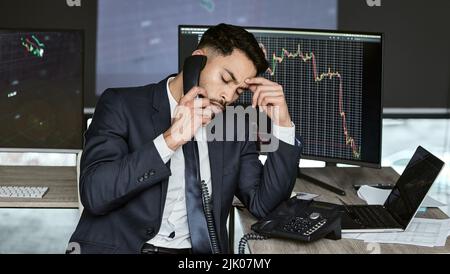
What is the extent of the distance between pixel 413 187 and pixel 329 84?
0.63m

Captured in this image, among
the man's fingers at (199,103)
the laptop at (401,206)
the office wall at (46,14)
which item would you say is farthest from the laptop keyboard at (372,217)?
the office wall at (46,14)

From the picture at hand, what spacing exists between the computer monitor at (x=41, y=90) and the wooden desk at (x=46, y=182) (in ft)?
0.32

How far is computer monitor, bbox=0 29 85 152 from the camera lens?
2971 mm

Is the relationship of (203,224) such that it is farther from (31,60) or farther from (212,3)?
(212,3)

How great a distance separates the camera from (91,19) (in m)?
3.94

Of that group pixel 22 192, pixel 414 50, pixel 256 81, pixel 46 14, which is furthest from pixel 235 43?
pixel 414 50

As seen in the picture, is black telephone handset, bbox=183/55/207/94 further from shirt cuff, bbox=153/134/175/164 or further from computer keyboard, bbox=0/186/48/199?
computer keyboard, bbox=0/186/48/199

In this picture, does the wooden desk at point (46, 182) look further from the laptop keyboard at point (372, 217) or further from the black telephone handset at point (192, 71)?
the laptop keyboard at point (372, 217)

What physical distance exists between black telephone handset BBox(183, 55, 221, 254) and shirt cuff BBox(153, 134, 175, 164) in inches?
6.5

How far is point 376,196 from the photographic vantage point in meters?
2.60

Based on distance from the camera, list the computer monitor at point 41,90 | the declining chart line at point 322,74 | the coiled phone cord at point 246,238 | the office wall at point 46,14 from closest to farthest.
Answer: the coiled phone cord at point 246,238, the declining chart line at point 322,74, the computer monitor at point 41,90, the office wall at point 46,14

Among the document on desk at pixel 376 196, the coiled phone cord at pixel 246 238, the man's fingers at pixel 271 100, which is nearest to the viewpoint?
the coiled phone cord at pixel 246 238

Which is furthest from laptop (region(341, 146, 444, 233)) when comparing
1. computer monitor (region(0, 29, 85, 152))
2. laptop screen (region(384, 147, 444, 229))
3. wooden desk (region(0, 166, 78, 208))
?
computer monitor (region(0, 29, 85, 152))

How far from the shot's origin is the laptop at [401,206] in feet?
→ 7.22
